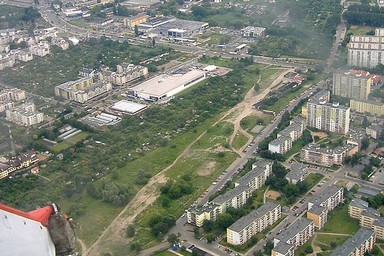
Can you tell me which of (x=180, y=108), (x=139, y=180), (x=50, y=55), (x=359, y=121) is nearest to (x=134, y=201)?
(x=139, y=180)

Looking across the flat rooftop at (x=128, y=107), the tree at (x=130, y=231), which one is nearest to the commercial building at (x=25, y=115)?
the flat rooftop at (x=128, y=107)

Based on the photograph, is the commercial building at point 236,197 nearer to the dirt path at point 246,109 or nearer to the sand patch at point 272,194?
the sand patch at point 272,194

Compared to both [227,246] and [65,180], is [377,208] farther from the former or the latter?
[65,180]

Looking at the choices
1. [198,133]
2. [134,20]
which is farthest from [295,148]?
[134,20]

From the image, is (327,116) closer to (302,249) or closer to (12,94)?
(302,249)

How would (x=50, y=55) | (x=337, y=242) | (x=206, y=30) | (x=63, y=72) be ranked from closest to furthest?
(x=337, y=242) → (x=63, y=72) → (x=50, y=55) → (x=206, y=30)

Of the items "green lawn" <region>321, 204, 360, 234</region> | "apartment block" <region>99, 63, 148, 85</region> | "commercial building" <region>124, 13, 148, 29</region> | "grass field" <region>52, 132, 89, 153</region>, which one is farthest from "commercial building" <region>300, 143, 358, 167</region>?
"commercial building" <region>124, 13, 148, 29</region>

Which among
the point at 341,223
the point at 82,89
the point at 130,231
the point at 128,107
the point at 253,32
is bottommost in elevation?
the point at 341,223
